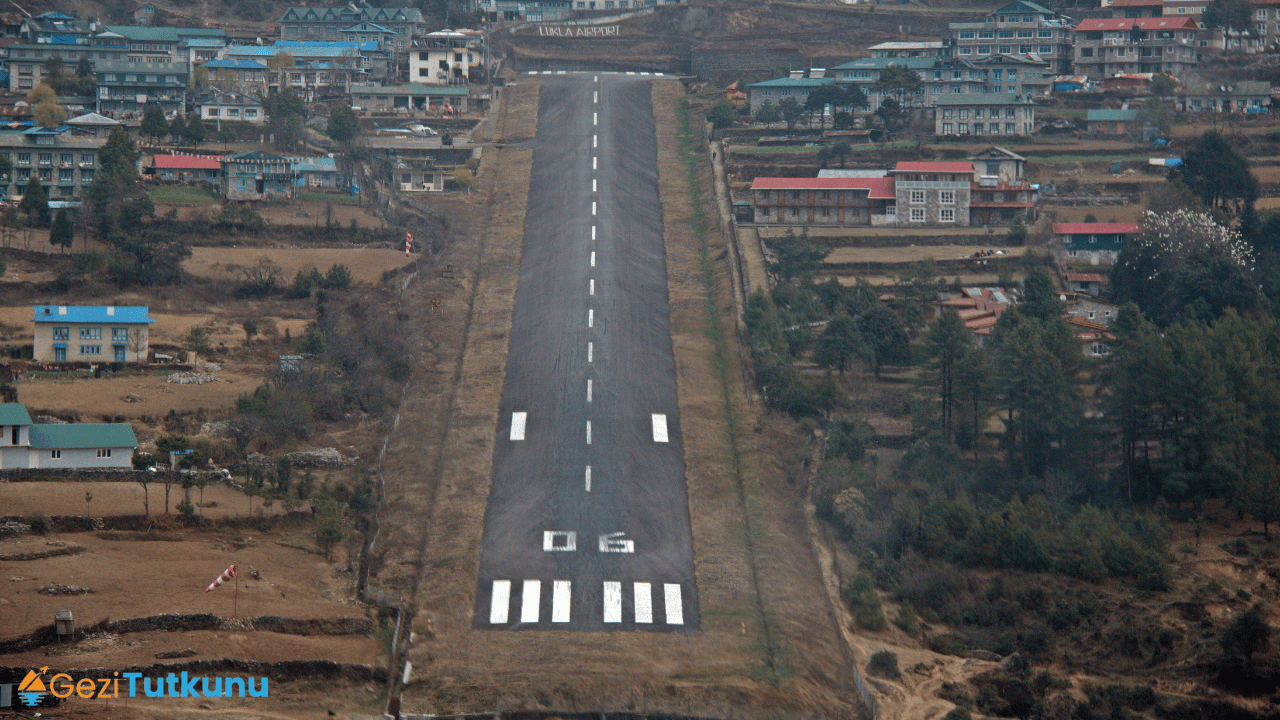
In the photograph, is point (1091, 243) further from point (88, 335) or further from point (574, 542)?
point (88, 335)

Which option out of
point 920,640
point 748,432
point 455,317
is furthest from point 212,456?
point 920,640

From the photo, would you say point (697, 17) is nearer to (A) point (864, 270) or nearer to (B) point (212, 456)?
(A) point (864, 270)

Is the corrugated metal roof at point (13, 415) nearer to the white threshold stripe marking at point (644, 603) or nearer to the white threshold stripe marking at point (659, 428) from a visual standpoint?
the white threshold stripe marking at point (644, 603)

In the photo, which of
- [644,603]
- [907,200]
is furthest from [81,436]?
[907,200]

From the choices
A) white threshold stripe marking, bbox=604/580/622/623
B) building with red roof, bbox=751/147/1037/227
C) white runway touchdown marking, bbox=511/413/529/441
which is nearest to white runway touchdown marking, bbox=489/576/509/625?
white threshold stripe marking, bbox=604/580/622/623

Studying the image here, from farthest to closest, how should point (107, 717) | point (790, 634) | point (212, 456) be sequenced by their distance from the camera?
1. point (212, 456)
2. point (790, 634)
3. point (107, 717)

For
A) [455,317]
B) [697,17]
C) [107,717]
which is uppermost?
[697,17]
